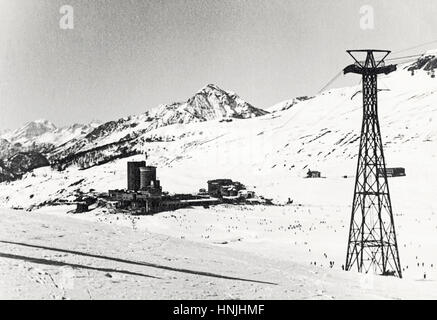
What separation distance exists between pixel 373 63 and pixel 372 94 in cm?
166

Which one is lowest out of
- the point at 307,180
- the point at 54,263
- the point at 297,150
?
the point at 54,263

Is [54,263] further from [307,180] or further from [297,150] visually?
[297,150]

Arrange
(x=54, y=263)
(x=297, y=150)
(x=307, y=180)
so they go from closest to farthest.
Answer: (x=54, y=263) < (x=307, y=180) < (x=297, y=150)

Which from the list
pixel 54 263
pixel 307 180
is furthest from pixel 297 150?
pixel 54 263

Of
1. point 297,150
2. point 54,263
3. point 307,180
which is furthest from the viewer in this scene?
point 297,150

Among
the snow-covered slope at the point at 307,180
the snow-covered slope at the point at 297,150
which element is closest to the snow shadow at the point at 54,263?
the snow-covered slope at the point at 307,180

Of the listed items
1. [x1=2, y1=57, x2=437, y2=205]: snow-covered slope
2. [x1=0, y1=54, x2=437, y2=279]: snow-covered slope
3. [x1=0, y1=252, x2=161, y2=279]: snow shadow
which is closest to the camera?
[x1=0, y1=252, x2=161, y2=279]: snow shadow

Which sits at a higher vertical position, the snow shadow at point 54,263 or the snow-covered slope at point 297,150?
the snow-covered slope at point 297,150

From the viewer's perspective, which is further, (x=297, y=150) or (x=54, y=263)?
(x=297, y=150)

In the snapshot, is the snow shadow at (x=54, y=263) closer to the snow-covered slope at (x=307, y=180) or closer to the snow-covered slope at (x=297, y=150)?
the snow-covered slope at (x=307, y=180)

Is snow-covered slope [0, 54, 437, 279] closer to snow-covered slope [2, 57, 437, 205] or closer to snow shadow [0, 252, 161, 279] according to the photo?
snow-covered slope [2, 57, 437, 205]

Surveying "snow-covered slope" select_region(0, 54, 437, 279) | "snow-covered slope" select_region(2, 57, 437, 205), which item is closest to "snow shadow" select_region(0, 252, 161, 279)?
"snow-covered slope" select_region(0, 54, 437, 279)
